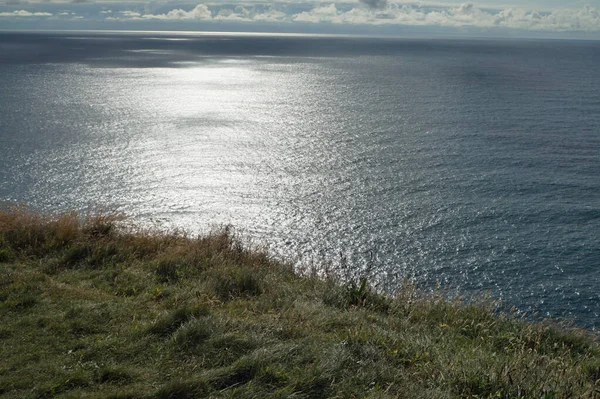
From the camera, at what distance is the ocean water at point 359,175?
26938 millimetres

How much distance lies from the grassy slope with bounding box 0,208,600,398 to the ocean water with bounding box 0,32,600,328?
27.6 ft

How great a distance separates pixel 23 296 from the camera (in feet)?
34.1

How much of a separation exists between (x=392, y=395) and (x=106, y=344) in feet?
15.3

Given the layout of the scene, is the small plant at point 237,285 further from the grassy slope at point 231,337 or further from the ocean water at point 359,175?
the ocean water at point 359,175

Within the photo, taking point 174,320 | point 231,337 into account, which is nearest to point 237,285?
point 174,320

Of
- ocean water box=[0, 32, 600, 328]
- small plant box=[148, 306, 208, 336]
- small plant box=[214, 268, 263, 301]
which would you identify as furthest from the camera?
ocean water box=[0, 32, 600, 328]

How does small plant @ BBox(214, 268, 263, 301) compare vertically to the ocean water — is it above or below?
above

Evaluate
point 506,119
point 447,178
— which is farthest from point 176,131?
point 506,119

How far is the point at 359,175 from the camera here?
39656mm

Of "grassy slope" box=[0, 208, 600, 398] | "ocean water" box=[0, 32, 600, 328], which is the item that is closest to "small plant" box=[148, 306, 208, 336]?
"grassy slope" box=[0, 208, 600, 398]

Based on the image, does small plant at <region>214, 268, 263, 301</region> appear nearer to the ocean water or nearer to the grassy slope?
the grassy slope

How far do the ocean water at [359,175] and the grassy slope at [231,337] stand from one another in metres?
8.41

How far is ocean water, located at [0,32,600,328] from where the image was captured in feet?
88.4

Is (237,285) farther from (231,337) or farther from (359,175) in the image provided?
(359,175)
